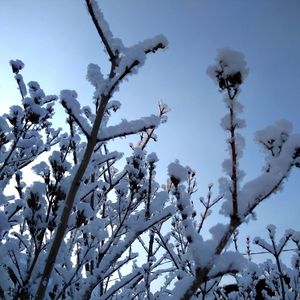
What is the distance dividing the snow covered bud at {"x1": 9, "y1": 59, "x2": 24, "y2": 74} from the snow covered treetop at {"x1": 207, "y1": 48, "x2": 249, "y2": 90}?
4.09 meters

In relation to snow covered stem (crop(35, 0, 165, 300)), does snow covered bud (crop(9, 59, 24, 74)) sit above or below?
above

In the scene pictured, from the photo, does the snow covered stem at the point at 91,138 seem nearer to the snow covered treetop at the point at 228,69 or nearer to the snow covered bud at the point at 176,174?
the snow covered bud at the point at 176,174

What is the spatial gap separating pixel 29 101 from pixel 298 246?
16.7 ft

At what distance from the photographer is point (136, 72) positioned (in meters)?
2.00

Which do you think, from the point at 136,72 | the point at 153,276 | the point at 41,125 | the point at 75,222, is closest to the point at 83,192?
the point at 75,222

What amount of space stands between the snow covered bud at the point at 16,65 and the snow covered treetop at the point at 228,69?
4.09 m

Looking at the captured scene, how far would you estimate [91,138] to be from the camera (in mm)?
1981

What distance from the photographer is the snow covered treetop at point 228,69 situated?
1.24 m

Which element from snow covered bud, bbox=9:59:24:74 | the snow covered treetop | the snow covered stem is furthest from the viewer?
snow covered bud, bbox=9:59:24:74

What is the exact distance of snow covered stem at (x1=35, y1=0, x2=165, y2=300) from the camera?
1.88 m

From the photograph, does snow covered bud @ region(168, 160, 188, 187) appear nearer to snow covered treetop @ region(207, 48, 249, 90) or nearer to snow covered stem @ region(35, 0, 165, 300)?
snow covered treetop @ region(207, 48, 249, 90)

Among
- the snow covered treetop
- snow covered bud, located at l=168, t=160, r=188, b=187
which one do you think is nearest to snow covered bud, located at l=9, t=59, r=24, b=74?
snow covered bud, located at l=168, t=160, r=188, b=187

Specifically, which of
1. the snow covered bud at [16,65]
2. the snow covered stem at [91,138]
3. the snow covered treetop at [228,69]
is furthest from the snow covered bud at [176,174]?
the snow covered bud at [16,65]

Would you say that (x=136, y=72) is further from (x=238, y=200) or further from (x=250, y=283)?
(x=250, y=283)
